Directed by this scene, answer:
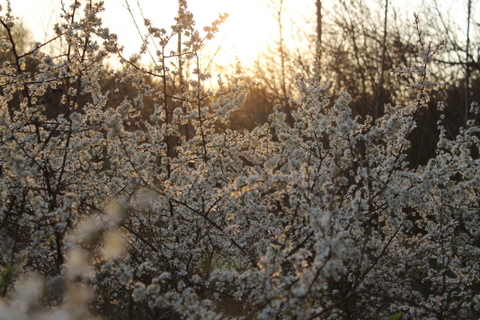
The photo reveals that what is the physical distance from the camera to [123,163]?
179 inches

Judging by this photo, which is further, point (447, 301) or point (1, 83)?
point (447, 301)

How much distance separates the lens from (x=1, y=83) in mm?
3873

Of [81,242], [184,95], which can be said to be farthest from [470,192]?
[81,242]

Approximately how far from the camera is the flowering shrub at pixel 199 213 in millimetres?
2707

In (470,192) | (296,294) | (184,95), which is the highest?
(184,95)

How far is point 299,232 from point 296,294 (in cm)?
187

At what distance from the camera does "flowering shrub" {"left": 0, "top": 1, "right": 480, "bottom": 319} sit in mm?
2707

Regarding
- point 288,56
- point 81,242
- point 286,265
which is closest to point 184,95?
point 286,265

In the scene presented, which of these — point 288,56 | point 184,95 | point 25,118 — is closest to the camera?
point 25,118

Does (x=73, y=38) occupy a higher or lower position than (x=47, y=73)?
higher

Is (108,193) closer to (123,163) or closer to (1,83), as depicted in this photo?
(123,163)

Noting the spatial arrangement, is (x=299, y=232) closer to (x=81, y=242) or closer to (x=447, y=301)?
(x=447, y=301)

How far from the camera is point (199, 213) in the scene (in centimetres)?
321

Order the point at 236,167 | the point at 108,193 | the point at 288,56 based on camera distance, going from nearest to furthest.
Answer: the point at 108,193, the point at 236,167, the point at 288,56
